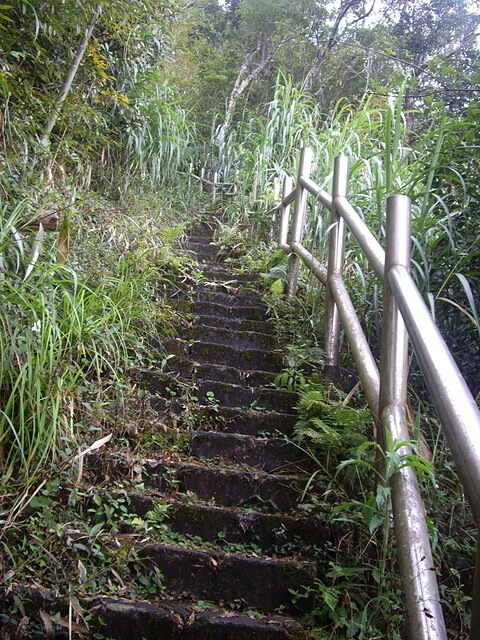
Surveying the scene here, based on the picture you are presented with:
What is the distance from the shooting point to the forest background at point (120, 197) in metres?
2.11

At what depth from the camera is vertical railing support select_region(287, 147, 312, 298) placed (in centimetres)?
387

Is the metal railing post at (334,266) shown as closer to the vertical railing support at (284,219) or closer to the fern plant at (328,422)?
the fern plant at (328,422)

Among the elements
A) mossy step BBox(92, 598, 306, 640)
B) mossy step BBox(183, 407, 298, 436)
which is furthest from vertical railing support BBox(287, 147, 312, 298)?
mossy step BBox(92, 598, 306, 640)

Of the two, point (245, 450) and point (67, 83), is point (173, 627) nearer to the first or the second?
point (245, 450)

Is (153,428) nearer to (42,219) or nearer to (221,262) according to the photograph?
(42,219)

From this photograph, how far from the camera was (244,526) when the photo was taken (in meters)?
1.96

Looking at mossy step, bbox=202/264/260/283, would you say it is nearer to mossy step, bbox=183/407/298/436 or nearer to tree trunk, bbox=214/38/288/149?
mossy step, bbox=183/407/298/436

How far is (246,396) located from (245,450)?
1.32 ft

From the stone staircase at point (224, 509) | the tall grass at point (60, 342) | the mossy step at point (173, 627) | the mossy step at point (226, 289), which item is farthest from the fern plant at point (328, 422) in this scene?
the mossy step at point (226, 289)

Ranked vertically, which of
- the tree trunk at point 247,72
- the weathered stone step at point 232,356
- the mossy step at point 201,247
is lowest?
the weathered stone step at point 232,356

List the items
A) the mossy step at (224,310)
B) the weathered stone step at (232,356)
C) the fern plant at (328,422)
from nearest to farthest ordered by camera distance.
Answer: the fern plant at (328,422)
the weathered stone step at (232,356)
the mossy step at (224,310)

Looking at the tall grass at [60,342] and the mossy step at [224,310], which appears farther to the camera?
the mossy step at [224,310]

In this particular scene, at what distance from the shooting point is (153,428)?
2381 mm

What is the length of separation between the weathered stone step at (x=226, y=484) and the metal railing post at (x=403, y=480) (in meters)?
0.58
